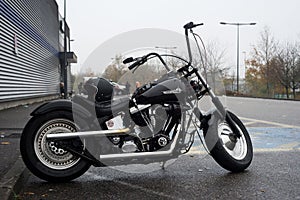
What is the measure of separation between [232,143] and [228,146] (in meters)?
0.08

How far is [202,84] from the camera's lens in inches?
175

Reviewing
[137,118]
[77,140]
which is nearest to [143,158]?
[137,118]

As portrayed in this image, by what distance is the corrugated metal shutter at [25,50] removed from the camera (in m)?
14.9

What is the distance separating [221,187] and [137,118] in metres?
1.15

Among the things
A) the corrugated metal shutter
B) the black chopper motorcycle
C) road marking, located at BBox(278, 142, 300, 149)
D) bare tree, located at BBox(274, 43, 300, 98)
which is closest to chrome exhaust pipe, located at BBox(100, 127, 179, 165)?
the black chopper motorcycle

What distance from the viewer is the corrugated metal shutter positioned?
14922 millimetres

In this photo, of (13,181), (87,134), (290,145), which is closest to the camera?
(13,181)

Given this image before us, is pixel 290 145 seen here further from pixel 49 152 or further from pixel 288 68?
pixel 288 68

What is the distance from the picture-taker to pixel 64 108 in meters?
4.16

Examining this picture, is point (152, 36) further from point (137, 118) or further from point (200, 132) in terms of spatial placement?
point (200, 132)

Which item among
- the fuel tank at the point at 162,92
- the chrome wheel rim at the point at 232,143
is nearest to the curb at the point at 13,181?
the fuel tank at the point at 162,92

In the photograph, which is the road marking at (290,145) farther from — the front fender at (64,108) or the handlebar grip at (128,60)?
the front fender at (64,108)

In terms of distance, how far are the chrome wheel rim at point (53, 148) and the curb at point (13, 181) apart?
0.32 metres

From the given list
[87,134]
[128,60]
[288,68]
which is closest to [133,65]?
[128,60]
